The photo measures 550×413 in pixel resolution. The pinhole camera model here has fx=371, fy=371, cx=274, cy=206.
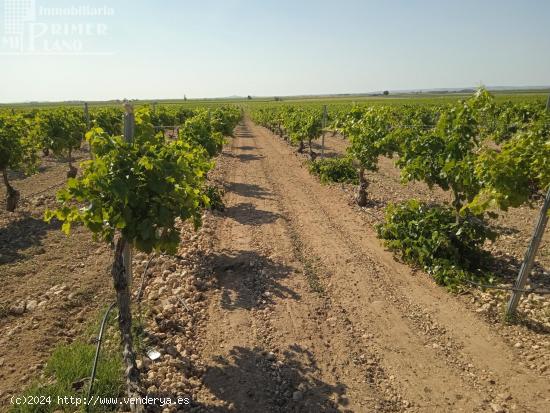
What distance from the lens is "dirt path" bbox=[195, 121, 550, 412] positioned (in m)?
3.87

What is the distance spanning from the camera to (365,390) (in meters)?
3.97

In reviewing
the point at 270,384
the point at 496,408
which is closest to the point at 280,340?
the point at 270,384

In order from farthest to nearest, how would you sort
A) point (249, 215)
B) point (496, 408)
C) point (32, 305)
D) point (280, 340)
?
1. point (249, 215)
2. point (32, 305)
3. point (280, 340)
4. point (496, 408)

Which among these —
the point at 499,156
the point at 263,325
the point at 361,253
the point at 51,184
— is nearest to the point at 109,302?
the point at 263,325

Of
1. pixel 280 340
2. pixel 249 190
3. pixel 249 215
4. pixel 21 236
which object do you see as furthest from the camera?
pixel 249 190

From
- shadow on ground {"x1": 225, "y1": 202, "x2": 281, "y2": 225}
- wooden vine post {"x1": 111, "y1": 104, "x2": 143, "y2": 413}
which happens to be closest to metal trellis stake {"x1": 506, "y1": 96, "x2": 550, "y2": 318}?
wooden vine post {"x1": 111, "y1": 104, "x2": 143, "y2": 413}

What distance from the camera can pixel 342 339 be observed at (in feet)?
15.7

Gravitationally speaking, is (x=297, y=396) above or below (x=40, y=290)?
below

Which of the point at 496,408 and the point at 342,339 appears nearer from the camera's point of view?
the point at 496,408

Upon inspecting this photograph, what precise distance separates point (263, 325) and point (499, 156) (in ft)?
12.3

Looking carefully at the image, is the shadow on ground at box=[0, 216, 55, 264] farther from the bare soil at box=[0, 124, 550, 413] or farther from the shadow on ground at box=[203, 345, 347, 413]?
the shadow on ground at box=[203, 345, 347, 413]

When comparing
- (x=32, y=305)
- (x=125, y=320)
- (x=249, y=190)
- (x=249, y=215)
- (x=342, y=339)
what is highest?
(x=249, y=190)

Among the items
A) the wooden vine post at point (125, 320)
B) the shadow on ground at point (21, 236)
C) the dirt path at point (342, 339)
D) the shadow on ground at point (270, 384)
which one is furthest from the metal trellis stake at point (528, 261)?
the shadow on ground at point (21, 236)

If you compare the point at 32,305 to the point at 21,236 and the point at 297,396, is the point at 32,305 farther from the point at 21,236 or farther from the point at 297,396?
the point at 297,396
